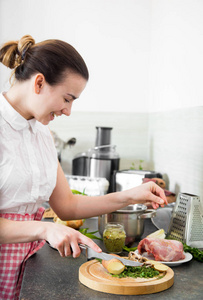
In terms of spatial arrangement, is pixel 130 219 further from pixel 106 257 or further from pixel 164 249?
pixel 106 257

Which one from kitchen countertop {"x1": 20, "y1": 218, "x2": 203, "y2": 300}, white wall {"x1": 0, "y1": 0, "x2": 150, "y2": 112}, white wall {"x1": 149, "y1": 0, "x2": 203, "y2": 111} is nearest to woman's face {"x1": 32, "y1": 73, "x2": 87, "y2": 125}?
kitchen countertop {"x1": 20, "y1": 218, "x2": 203, "y2": 300}

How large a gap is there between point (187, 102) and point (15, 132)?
3.12 ft

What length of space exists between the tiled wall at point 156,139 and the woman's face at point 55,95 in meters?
0.69

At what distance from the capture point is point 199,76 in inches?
70.2

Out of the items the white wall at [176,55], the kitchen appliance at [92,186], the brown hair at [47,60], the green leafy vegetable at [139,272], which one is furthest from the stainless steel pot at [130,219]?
the kitchen appliance at [92,186]

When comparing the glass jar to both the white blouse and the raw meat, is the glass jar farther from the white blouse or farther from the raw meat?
the white blouse

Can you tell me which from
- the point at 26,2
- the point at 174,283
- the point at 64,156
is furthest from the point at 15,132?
the point at 26,2

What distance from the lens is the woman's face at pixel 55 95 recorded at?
4.27ft

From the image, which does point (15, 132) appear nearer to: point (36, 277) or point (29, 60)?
point (29, 60)

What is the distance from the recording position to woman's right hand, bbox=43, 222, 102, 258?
103cm

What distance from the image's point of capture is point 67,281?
113cm

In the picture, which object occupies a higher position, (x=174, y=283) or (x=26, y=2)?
(x=26, y=2)

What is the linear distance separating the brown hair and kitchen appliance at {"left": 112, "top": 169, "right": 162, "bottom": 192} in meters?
1.04

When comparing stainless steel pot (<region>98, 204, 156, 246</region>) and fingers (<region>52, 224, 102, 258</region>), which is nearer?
fingers (<region>52, 224, 102, 258</region>)
